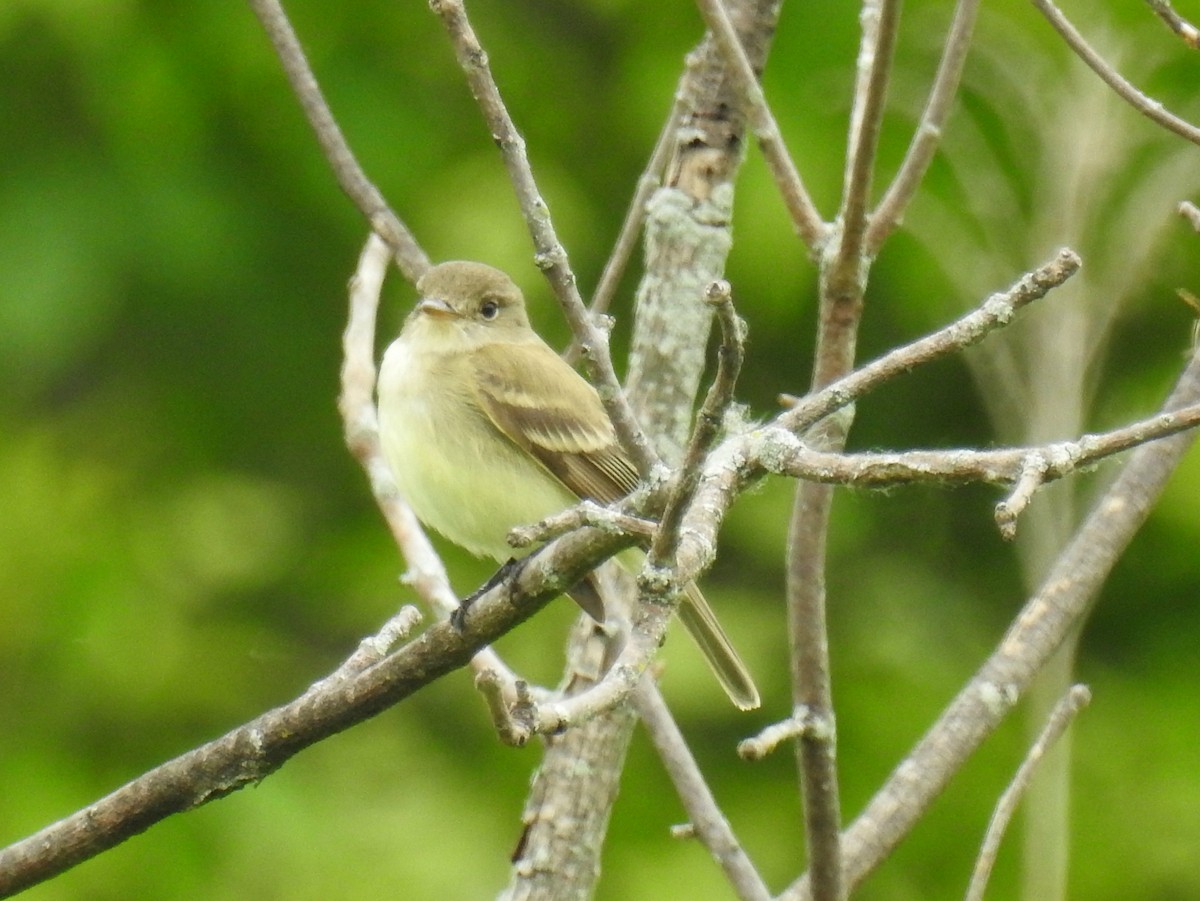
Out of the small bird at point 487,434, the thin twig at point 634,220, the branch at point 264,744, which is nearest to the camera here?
the branch at point 264,744

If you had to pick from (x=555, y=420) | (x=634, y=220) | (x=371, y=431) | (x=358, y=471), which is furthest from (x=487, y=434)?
(x=358, y=471)

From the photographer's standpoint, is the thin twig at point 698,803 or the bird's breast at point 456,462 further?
the bird's breast at point 456,462

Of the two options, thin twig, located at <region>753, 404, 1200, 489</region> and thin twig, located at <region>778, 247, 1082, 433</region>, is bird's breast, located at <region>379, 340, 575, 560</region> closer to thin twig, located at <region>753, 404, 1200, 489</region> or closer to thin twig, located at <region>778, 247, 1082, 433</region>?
thin twig, located at <region>778, 247, 1082, 433</region>

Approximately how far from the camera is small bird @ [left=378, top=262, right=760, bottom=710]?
365 centimetres

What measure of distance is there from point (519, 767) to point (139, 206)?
238 centimetres

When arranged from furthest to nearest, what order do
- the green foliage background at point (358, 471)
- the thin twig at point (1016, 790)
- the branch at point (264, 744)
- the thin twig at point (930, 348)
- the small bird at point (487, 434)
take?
1. the green foliage background at point (358, 471)
2. the small bird at point (487, 434)
3. the thin twig at point (1016, 790)
4. the branch at point (264, 744)
5. the thin twig at point (930, 348)

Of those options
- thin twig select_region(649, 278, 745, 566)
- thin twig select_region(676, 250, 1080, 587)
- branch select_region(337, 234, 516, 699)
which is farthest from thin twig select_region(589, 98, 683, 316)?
thin twig select_region(649, 278, 745, 566)

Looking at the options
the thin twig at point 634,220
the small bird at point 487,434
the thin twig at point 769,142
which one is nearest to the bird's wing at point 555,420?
the small bird at point 487,434

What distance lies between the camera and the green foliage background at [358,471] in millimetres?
5117

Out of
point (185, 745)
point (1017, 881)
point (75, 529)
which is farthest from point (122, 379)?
point (1017, 881)

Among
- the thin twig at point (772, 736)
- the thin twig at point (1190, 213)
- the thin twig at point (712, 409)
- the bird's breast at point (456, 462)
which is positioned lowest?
the thin twig at point (772, 736)

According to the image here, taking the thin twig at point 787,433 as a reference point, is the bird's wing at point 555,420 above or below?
above

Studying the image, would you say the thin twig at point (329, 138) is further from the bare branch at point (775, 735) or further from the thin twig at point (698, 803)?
the bare branch at point (775, 735)

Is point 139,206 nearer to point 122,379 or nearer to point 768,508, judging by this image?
point 122,379
